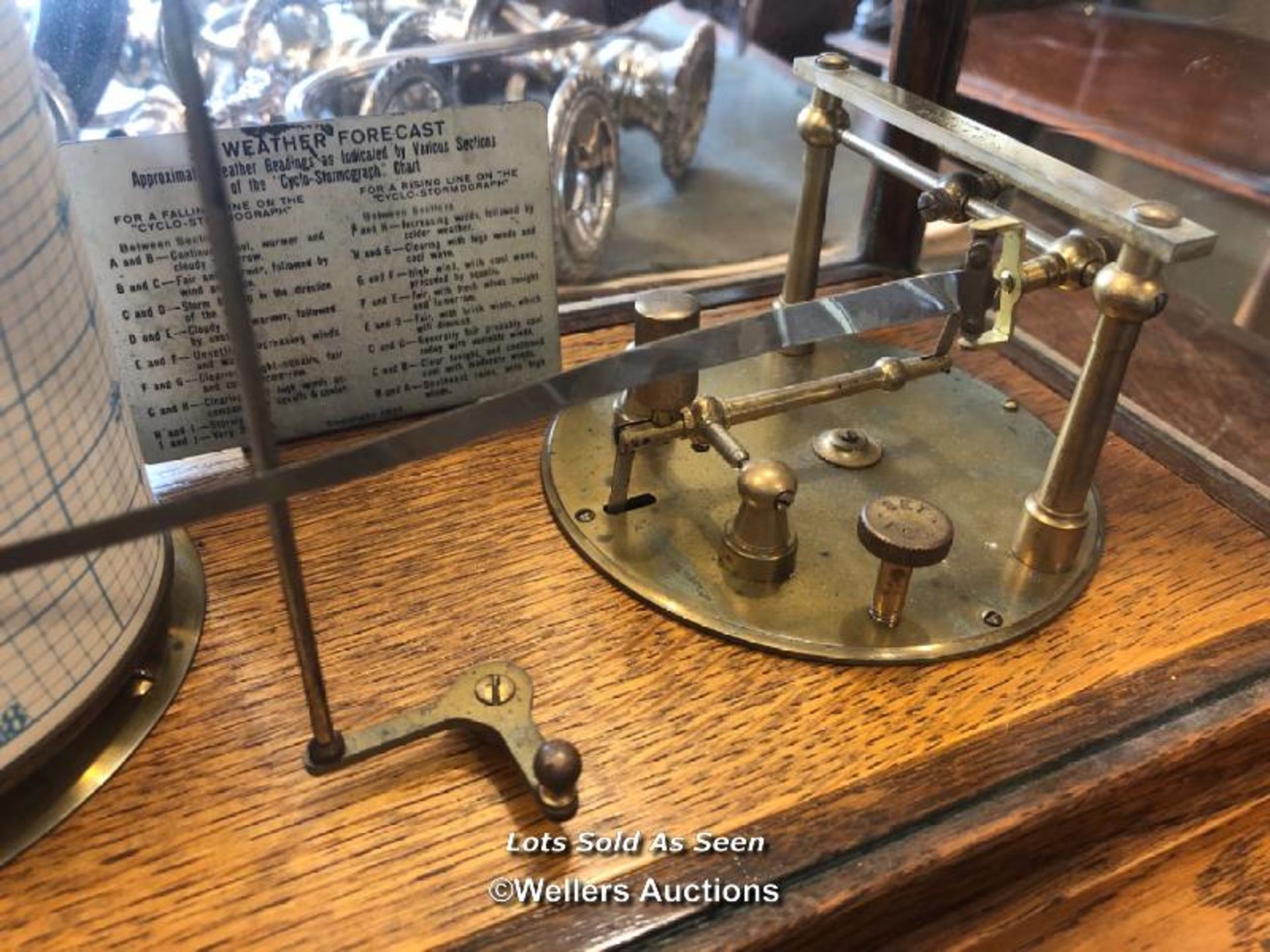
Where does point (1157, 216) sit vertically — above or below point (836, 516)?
above

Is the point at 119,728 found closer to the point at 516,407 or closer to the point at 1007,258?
the point at 516,407

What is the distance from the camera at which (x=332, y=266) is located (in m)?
0.67

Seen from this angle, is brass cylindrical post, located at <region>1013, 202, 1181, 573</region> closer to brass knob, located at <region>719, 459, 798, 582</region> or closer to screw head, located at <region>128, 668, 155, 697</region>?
brass knob, located at <region>719, 459, 798, 582</region>

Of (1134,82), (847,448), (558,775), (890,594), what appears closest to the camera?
(558,775)

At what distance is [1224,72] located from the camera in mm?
793

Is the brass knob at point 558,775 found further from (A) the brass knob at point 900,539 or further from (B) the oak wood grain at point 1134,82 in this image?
(B) the oak wood grain at point 1134,82

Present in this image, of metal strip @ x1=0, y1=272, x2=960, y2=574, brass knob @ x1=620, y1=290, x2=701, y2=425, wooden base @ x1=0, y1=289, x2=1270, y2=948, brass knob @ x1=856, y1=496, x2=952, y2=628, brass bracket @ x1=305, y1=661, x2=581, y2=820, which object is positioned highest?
metal strip @ x1=0, y1=272, x2=960, y2=574

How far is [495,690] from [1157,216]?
39 cm

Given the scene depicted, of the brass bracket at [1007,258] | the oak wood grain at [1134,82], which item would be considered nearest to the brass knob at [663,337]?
the brass bracket at [1007,258]

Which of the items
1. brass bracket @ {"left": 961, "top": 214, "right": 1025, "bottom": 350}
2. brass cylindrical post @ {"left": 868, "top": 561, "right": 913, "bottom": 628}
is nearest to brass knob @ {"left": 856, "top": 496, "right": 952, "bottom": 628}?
brass cylindrical post @ {"left": 868, "top": 561, "right": 913, "bottom": 628}

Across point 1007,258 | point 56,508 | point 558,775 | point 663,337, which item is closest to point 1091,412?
point 1007,258

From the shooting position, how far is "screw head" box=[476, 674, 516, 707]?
53cm

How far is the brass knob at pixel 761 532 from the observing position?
0.59m

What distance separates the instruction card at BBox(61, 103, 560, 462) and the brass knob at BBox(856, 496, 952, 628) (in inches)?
11.0
